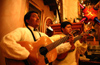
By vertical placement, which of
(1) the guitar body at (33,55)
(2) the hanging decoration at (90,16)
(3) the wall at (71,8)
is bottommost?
(1) the guitar body at (33,55)

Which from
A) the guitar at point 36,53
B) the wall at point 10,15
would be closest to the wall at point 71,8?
the wall at point 10,15

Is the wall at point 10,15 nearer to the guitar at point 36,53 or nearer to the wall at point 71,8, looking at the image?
the guitar at point 36,53

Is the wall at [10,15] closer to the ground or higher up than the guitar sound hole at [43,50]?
higher up

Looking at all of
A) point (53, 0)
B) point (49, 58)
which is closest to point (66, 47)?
point (49, 58)

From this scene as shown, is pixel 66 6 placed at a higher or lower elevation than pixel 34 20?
higher

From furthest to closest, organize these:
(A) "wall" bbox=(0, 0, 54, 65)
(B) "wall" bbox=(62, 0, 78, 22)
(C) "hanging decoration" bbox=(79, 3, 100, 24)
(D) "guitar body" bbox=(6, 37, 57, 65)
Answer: (B) "wall" bbox=(62, 0, 78, 22)
(C) "hanging decoration" bbox=(79, 3, 100, 24)
(A) "wall" bbox=(0, 0, 54, 65)
(D) "guitar body" bbox=(6, 37, 57, 65)

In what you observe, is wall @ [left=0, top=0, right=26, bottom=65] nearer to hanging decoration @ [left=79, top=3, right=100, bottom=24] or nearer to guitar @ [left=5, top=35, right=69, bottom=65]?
guitar @ [left=5, top=35, right=69, bottom=65]

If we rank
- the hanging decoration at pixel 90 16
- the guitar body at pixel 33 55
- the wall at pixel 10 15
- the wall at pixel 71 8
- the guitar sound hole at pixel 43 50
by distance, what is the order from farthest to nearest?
the wall at pixel 71 8, the hanging decoration at pixel 90 16, the wall at pixel 10 15, the guitar sound hole at pixel 43 50, the guitar body at pixel 33 55

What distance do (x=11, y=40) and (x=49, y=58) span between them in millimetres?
546

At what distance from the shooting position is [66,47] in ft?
4.03

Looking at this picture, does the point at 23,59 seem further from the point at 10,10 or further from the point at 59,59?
the point at 10,10

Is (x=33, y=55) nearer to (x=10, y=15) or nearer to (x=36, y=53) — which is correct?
(x=36, y=53)

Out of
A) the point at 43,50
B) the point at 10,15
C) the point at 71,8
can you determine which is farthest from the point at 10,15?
the point at 71,8

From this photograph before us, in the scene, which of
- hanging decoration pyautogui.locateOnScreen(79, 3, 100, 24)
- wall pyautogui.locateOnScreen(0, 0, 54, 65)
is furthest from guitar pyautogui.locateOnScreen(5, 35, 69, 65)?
hanging decoration pyautogui.locateOnScreen(79, 3, 100, 24)
